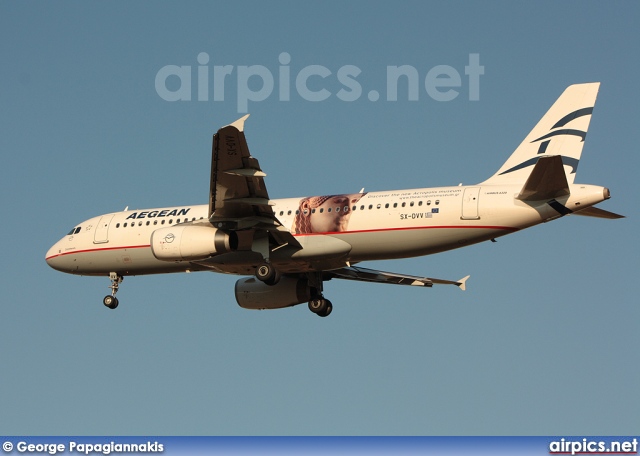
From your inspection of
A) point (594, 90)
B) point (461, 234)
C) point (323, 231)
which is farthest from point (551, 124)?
point (323, 231)

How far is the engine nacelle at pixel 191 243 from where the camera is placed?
1489 inches

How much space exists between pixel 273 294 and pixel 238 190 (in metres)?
7.02

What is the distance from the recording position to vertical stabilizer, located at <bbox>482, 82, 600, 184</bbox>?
122 ft

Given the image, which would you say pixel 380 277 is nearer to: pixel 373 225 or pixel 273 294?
pixel 273 294

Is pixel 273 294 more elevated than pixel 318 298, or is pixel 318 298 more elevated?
pixel 273 294

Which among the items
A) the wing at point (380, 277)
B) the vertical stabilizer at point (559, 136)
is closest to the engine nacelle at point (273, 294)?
the wing at point (380, 277)

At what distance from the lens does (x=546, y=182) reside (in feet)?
115

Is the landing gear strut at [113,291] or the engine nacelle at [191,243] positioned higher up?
the landing gear strut at [113,291]

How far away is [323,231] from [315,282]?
14.3ft

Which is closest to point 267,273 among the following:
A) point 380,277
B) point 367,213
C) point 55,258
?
point 367,213

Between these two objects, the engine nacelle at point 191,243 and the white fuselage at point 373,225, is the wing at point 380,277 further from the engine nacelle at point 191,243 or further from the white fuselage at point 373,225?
the engine nacelle at point 191,243

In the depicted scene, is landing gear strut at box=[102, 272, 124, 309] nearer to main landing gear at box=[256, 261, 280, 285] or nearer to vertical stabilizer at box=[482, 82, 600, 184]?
main landing gear at box=[256, 261, 280, 285]

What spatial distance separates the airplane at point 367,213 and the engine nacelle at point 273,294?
165 cm

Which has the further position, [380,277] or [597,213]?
[380,277]
